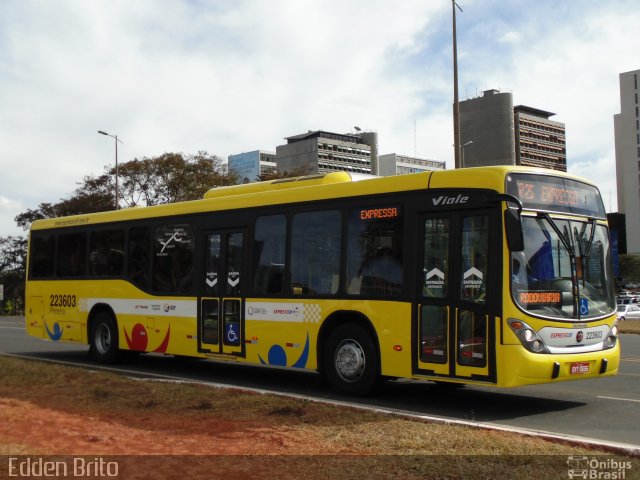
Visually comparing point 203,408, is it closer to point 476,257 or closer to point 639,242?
point 476,257

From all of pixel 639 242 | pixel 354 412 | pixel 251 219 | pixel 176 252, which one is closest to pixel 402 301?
pixel 354 412

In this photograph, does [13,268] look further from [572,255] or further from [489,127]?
[572,255]

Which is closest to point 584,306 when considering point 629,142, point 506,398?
point 506,398

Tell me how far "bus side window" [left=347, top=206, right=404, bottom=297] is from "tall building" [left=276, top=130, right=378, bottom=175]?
135131 mm

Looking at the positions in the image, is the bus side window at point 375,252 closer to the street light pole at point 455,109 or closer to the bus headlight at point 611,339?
the bus headlight at point 611,339

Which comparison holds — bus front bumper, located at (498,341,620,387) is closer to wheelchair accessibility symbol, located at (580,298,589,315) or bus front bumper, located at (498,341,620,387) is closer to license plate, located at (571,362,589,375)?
license plate, located at (571,362,589,375)

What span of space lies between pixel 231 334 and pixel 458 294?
4778mm

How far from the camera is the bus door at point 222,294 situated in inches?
493

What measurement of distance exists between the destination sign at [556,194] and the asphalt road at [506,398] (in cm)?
266

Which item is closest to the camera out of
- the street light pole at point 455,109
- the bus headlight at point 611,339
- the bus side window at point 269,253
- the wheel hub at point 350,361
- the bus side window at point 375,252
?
the bus headlight at point 611,339

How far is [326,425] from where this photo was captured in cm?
773

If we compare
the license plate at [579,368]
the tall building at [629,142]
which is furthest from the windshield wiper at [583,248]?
the tall building at [629,142]

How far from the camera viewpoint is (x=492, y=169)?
9352mm

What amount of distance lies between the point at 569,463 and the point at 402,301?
412 centimetres
